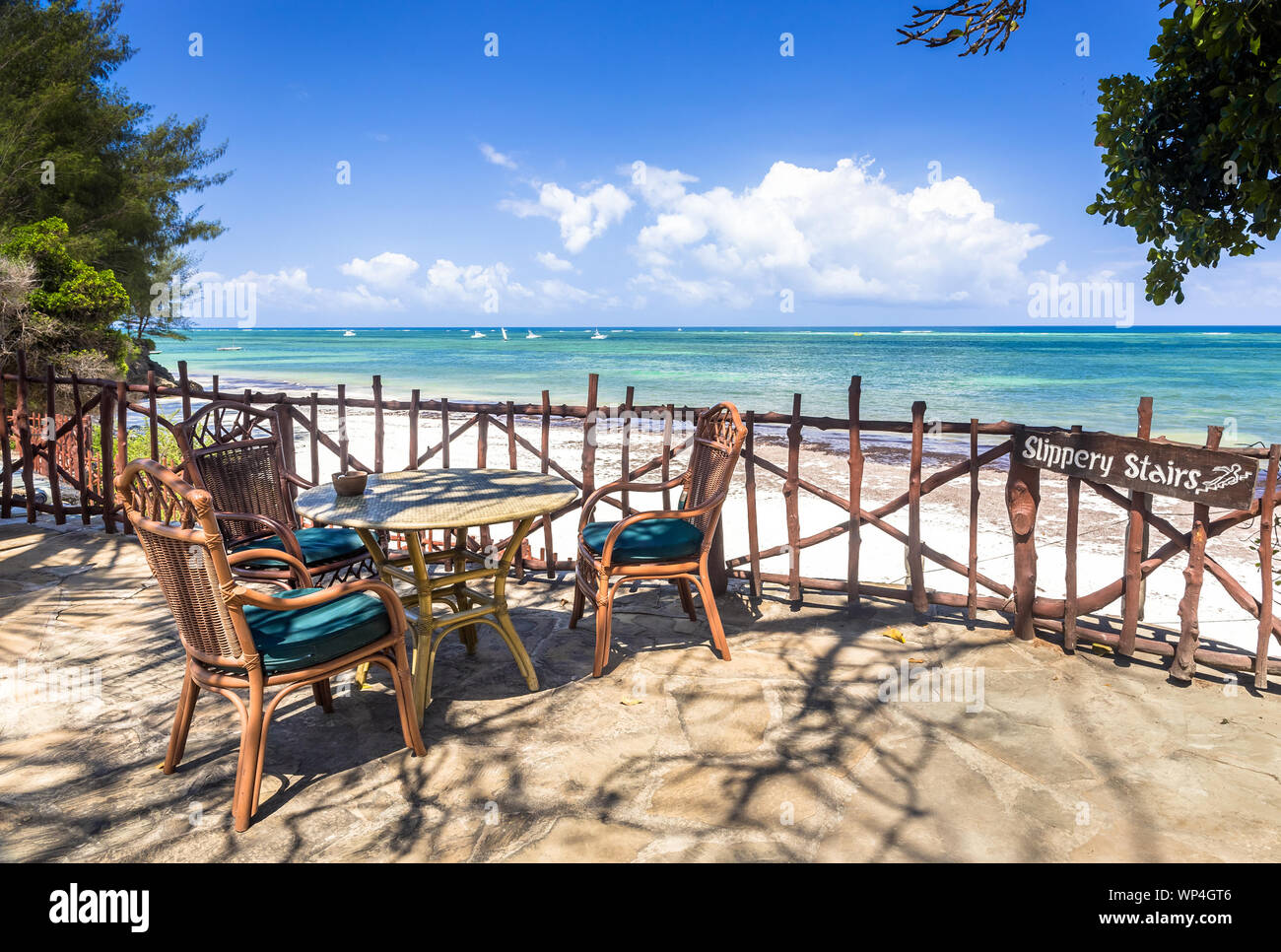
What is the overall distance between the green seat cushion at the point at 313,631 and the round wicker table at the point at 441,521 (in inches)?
14.1

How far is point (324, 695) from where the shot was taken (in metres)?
3.50

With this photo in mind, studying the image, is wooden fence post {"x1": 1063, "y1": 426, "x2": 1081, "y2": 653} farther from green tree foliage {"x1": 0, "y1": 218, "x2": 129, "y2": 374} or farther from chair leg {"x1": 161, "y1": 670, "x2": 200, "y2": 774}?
green tree foliage {"x1": 0, "y1": 218, "x2": 129, "y2": 374}

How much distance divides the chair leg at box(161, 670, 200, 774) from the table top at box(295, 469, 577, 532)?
0.82 metres

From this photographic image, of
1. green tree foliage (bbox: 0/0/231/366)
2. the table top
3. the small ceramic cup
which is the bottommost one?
the table top

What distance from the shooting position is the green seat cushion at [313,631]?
278cm

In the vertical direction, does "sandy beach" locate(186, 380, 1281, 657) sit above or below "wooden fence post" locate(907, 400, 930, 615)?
below

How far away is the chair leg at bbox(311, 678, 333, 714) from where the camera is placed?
349 cm

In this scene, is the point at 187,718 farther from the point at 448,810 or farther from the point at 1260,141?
the point at 1260,141

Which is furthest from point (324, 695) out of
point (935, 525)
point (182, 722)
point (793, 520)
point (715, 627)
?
point (935, 525)

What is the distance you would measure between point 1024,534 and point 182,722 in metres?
4.33

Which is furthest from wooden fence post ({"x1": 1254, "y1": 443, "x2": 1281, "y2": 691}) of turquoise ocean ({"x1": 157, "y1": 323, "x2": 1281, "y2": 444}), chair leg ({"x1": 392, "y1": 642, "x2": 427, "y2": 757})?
turquoise ocean ({"x1": 157, "y1": 323, "x2": 1281, "y2": 444})

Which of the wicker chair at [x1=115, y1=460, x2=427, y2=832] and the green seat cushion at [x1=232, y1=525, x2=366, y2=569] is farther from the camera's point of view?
the green seat cushion at [x1=232, y1=525, x2=366, y2=569]
